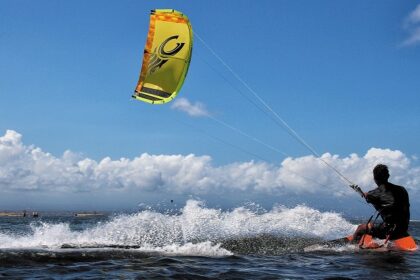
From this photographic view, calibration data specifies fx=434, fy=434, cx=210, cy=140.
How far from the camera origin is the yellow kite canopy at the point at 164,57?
58.1 feet

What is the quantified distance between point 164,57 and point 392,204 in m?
10.4

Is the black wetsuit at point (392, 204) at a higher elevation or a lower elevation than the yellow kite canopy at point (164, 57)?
lower

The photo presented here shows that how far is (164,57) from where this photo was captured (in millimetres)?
17969

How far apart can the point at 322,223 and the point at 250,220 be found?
432cm

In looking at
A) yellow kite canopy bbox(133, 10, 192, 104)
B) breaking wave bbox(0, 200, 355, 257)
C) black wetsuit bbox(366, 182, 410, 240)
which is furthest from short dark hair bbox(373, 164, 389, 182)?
yellow kite canopy bbox(133, 10, 192, 104)

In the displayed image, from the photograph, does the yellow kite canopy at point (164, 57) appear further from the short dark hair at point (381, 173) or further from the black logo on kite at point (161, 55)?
the short dark hair at point (381, 173)

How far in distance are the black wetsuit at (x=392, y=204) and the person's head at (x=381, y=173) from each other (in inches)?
6.9

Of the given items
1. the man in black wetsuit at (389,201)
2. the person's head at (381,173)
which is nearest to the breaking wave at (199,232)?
the man in black wetsuit at (389,201)

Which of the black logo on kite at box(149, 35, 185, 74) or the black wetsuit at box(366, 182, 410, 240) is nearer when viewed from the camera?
the black wetsuit at box(366, 182, 410, 240)

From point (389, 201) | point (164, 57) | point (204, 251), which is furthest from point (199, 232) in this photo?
point (389, 201)

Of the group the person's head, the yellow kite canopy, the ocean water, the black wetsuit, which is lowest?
the ocean water

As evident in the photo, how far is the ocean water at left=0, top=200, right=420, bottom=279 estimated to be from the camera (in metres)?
11.0

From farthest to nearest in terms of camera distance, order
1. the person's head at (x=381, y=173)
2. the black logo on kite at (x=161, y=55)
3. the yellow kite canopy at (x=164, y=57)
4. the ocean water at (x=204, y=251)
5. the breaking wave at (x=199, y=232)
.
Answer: the black logo on kite at (x=161, y=55), the yellow kite canopy at (x=164, y=57), the breaking wave at (x=199, y=232), the person's head at (x=381, y=173), the ocean water at (x=204, y=251)

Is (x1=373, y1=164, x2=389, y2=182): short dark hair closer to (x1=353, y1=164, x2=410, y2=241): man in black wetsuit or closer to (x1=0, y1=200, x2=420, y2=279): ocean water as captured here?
(x1=353, y1=164, x2=410, y2=241): man in black wetsuit
